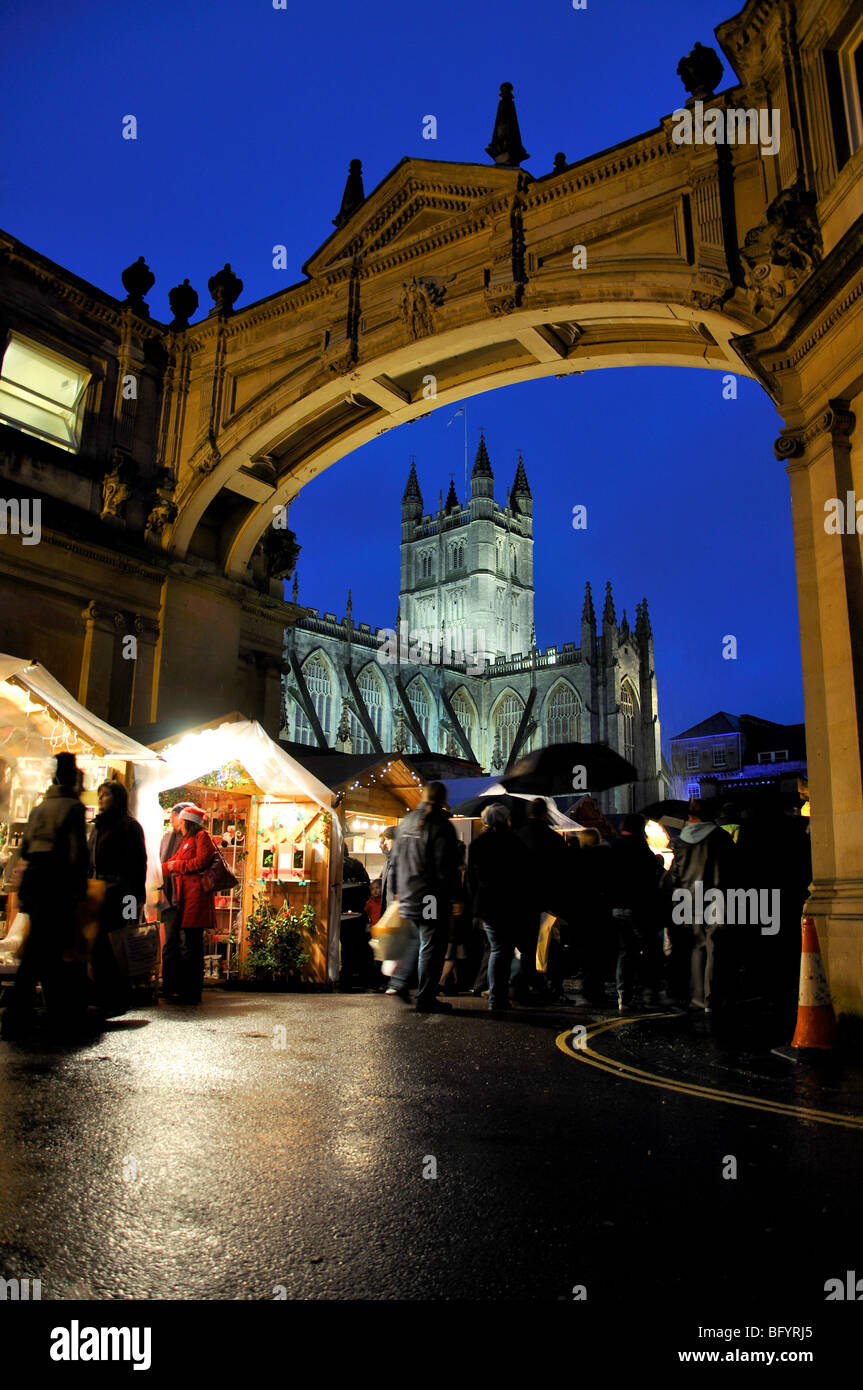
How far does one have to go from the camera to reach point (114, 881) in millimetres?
Answer: 7418

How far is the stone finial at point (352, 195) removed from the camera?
602 inches

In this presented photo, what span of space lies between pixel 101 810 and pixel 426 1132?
499 cm

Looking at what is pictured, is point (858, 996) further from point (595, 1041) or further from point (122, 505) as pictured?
point (122, 505)

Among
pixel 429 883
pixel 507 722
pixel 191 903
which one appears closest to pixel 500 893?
pixel 429 883

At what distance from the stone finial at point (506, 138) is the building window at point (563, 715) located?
2132 inches

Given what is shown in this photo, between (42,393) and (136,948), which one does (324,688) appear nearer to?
(42,393)

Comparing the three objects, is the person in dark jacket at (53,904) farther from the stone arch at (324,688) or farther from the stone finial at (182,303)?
the stone arch at (324,688)

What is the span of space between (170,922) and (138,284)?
42.3 ft

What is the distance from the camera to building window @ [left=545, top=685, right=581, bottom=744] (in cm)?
6669

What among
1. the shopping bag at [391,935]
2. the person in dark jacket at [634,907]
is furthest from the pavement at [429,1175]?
the person in dark jacket at [634,907]

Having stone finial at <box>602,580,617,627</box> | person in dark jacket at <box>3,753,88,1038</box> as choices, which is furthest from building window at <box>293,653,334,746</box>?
person in dark jacket at <box>3,753,88,1038</box>

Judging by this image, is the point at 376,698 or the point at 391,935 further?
the point at 376,698

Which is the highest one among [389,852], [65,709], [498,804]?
[65,709]

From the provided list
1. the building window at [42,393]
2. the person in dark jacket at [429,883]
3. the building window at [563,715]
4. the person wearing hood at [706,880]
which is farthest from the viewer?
the building window at [563,715]
